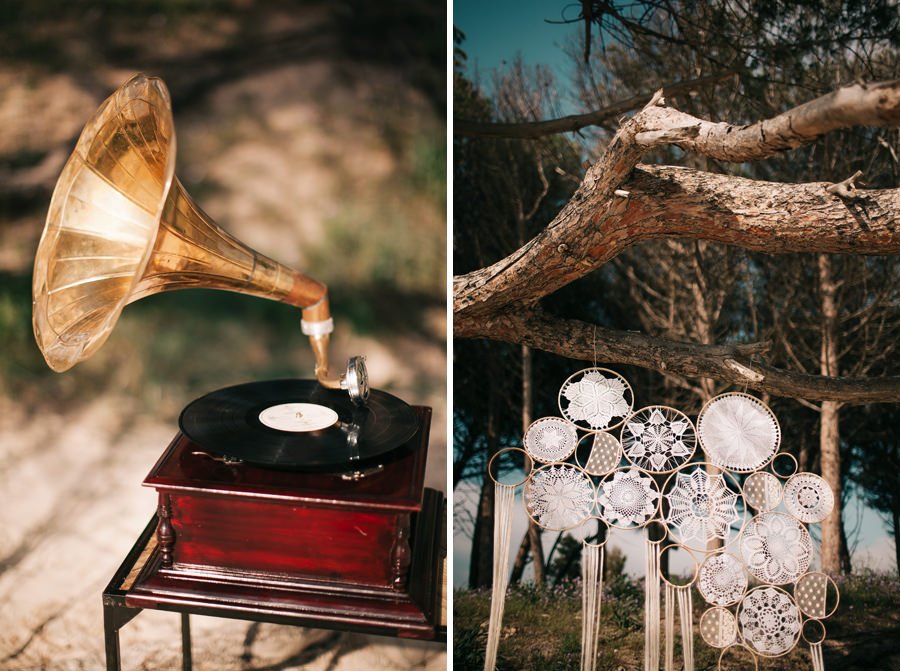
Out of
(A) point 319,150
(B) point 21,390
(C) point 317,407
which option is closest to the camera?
(C) point 317,407

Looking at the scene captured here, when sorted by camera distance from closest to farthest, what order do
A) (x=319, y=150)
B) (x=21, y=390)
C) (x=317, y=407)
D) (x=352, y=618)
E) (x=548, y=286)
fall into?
(x=352, y=618) → (x=317, y=407) → (x=548, y=286) → (x=319, y=150) → (x=21, y=390)

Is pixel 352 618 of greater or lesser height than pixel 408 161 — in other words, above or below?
below

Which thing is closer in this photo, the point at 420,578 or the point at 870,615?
the point at 420,578

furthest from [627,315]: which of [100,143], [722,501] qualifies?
[100,143]

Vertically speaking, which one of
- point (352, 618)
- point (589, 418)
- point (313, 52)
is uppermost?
point (313, 52)

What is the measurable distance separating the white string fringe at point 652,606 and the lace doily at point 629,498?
82 millimetres

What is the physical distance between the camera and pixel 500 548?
6.48ft

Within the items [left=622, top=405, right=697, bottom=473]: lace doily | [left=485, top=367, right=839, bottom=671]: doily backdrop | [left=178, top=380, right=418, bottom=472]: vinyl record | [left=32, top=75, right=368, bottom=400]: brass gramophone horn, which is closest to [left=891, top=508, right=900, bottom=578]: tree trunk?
[left=485, top=367, right=839, bottom=671]: doily backdrop

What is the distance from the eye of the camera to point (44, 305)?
5.46 feet

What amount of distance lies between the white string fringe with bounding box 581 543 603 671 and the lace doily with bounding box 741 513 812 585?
15.3 inches

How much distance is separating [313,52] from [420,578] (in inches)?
66.0

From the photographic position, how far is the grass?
2086 millimetres

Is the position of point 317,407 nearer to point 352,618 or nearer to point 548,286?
point 352,618

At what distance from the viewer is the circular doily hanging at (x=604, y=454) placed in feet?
6.29
